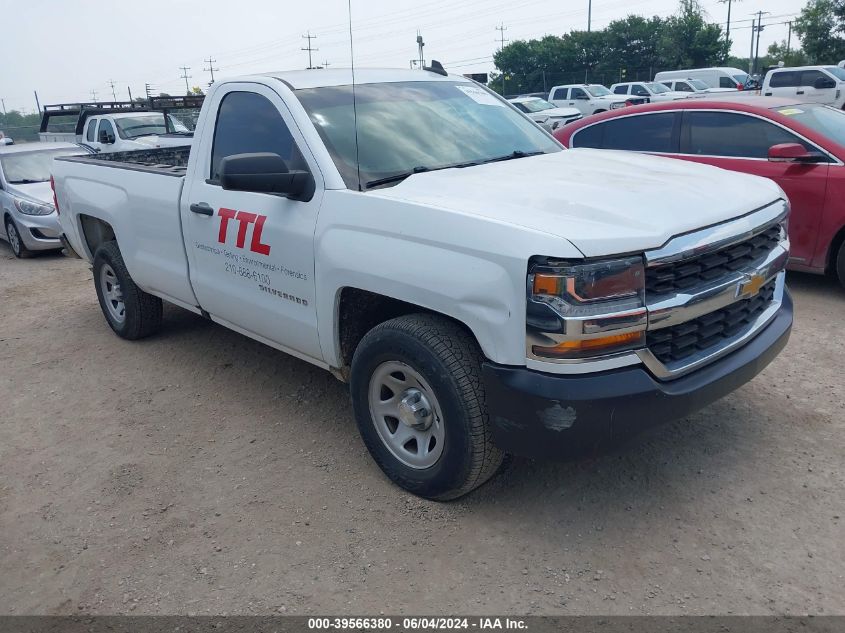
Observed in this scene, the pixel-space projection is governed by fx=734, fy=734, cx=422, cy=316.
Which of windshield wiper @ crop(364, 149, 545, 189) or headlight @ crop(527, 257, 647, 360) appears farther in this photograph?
windshield wiper @ crop(364, 149, 545, 189)

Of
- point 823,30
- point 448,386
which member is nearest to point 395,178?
point 448,386

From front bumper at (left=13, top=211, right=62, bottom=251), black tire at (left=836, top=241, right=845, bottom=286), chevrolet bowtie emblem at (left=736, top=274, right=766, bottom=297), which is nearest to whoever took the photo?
chevrolet bowtie emblem at (left=736, top=274, right=766, bottom=297)

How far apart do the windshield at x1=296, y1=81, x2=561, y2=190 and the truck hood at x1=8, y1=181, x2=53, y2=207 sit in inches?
295

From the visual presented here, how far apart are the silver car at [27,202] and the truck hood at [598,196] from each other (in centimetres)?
765

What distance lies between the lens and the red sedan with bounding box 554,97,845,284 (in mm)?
5844

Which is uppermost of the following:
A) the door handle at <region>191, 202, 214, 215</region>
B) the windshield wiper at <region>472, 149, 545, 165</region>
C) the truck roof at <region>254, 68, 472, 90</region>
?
the truck roof at <region>254, 68, 472, 90</region>

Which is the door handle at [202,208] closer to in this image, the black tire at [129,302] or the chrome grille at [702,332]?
the black tire at [129,302]

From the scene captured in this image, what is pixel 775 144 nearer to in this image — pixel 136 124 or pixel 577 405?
pixel 577 405

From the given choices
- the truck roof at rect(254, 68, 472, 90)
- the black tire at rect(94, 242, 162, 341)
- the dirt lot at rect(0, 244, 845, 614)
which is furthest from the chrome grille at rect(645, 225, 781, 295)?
the black tire at rect(94, 242, 162, 341)

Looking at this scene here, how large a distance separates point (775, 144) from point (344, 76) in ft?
13.0

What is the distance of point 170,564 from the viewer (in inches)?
122

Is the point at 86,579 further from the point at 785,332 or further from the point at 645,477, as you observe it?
the point at 785,332

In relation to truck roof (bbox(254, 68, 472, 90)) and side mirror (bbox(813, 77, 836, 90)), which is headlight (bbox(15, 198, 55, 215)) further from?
side mirror (bbox(813, 77, 836, 90))

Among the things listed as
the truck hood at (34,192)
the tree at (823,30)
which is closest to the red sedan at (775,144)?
the truck hood at (34,192)
